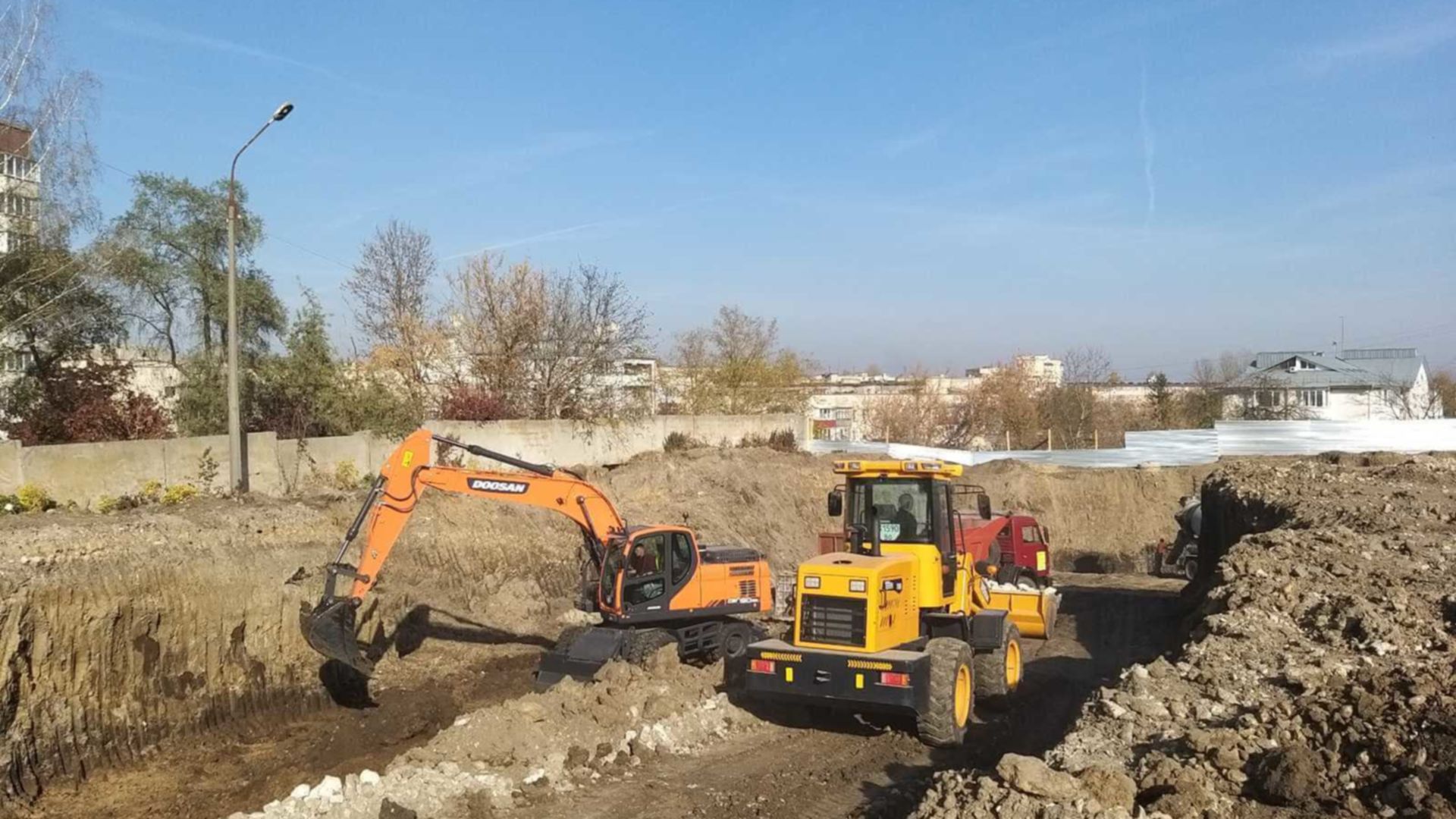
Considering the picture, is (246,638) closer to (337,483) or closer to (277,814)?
(277,814)

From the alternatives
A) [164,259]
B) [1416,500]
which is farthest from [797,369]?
[1416,500]

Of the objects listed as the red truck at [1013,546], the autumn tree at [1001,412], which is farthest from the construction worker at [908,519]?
the autumn tree at [1001,412]

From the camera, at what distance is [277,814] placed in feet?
27.0

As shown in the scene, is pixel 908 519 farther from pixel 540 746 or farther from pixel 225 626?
pixel 225 626

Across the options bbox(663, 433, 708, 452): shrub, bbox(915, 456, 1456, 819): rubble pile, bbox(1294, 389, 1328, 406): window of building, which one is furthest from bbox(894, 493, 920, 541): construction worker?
bbox(1294, 389, 1328, 406): window of building

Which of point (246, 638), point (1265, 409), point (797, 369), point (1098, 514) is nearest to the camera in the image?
point (246, 638)

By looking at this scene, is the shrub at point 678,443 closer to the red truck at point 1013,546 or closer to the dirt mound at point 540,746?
the red truck at point 1013,546

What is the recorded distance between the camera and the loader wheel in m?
9.77

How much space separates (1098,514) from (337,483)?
24.1 m

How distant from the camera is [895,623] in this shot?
10.3 m

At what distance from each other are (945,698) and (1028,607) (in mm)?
6518

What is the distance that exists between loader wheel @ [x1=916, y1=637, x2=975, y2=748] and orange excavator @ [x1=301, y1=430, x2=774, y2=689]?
3.88m

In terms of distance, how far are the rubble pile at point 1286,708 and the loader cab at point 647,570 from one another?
5755 mm

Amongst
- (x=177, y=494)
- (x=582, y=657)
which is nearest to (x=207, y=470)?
(x=177, y=494)
